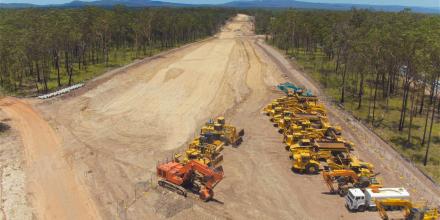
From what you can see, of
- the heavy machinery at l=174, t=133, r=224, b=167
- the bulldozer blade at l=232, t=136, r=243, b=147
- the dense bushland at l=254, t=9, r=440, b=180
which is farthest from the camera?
Answer: the bulldozer blade at l=232, t=136, r=243, b=147

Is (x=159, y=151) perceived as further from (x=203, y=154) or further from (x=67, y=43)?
(x=67, y=43)

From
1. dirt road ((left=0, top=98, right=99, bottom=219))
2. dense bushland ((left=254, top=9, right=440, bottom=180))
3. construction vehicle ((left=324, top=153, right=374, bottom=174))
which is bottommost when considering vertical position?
dirt road ((left=0, top=98, right=99, bottom=219))

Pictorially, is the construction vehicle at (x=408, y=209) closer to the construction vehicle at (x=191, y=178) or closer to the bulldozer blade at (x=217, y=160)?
the construction vehicle at (x=191, y=178)

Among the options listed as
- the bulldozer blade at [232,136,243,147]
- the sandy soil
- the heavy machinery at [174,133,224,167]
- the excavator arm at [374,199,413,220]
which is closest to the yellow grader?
the sandy soil

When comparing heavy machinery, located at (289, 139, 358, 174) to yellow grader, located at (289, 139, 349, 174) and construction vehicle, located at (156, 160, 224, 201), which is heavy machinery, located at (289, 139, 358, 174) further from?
construction vehicle, located at (156, 160, 224, 201)

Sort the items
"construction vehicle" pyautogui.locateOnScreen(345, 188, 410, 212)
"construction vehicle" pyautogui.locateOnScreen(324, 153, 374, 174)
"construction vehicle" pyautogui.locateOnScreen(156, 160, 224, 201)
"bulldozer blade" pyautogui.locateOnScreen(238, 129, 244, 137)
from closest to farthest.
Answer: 1. "construction vehicle" pyautogui.locateOnScreen(345, 188, 410, 212)
2. "construction vehicle" pyautogui.locateOnScreen(156, 160, 224, 201)
3. "construction vehicle" pyautogui.locateOnScreen(324, 153, 374, 174)
4. "bulldozer blade" pyautogui.locateOnScreen(238, 129, 244, 137)

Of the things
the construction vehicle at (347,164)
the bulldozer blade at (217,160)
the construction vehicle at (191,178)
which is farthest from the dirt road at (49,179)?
the construction vehicle at (347,164)

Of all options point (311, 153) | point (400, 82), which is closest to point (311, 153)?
point (311, 153)
